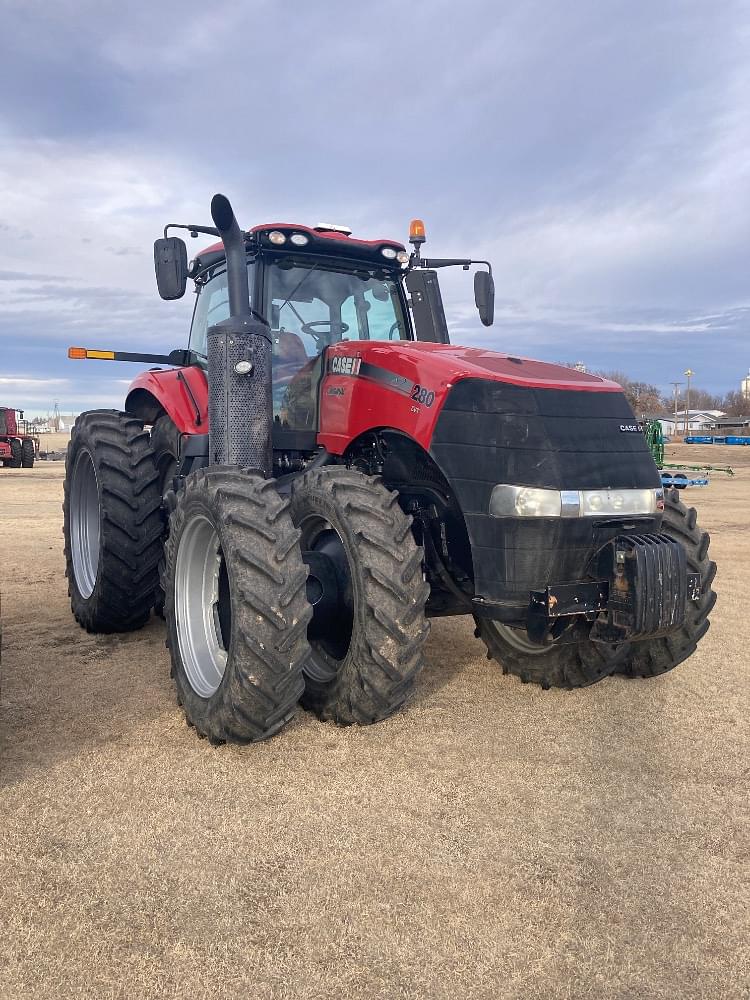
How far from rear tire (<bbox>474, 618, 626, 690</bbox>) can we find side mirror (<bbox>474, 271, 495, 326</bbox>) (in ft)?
6.73

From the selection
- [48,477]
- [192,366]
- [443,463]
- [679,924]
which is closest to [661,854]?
[679,924]

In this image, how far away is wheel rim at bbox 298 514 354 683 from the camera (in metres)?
3.67

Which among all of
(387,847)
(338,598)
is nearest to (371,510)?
(338,598)

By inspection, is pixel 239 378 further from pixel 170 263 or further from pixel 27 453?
pixel 27 453

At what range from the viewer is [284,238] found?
4.59 meters

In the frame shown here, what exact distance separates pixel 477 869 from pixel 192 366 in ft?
12.7

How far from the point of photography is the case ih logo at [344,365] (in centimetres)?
408

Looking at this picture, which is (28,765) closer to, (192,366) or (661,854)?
(661,854)

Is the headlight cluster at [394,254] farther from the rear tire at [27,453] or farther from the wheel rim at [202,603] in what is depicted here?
the rear tire at [27,453]

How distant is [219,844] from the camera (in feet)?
8.59

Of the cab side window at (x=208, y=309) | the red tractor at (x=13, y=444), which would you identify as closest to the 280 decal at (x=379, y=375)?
the cab side window at (x=208, y=309)

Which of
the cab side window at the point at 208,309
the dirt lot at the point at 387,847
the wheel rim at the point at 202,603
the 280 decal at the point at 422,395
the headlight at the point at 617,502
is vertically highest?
the cab side window at the point at 208,309

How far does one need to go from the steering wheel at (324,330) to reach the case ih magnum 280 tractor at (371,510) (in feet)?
0.05

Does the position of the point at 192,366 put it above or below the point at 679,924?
above
